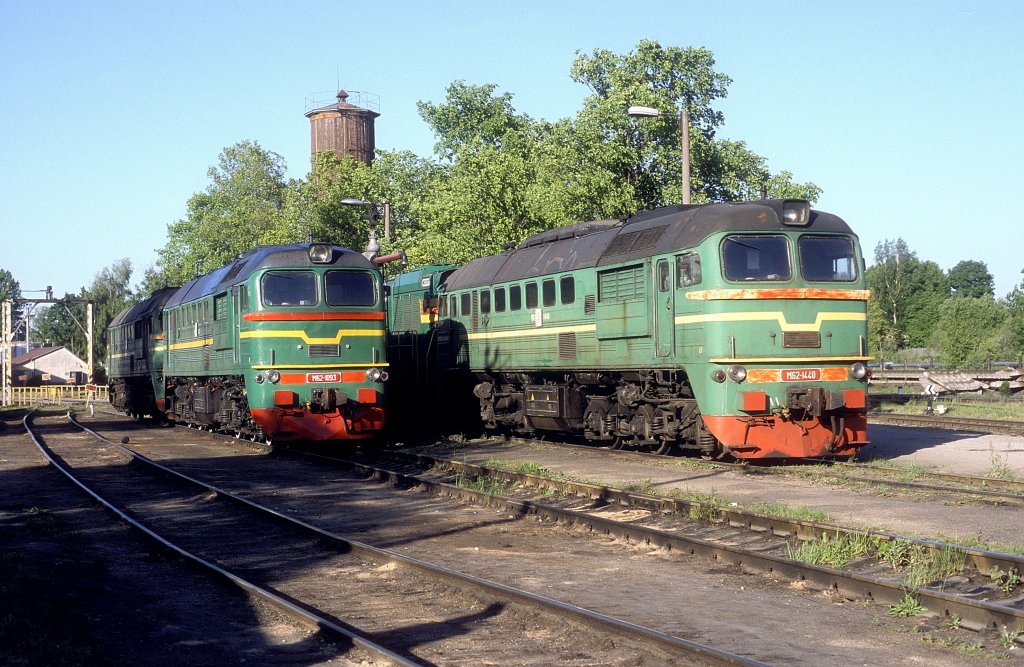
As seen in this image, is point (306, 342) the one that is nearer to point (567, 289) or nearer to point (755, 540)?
point (567, 289)

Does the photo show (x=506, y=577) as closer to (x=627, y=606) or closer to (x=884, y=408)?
(x=627, y=606)

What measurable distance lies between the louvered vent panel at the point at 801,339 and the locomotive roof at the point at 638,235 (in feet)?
5.20

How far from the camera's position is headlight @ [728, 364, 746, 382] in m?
15.7

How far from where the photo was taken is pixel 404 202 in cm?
6600

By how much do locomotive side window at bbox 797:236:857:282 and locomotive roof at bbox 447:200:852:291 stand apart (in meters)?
0.18

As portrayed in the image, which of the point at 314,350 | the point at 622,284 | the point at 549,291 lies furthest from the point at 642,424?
the point at 314,350

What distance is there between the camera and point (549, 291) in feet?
68.2

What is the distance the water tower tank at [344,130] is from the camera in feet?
255

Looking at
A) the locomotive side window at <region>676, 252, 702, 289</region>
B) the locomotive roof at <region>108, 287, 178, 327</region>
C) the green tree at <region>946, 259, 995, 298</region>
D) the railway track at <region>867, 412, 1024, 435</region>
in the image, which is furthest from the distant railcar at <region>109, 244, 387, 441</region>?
the green tree at <region>946, 259, 995, 298</region>

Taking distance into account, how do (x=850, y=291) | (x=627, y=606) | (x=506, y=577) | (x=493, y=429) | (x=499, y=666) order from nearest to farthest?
(x=499, y=666), (x=627, y=606), (x=506, y=577), (x=850, y=291), (x=493, y=429)

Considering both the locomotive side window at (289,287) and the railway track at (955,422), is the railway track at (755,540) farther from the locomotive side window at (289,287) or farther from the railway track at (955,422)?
the railway track at (955,422)

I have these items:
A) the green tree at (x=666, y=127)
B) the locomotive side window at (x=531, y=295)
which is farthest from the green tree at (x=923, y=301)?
the locomotive side window at (x=531, y=295)

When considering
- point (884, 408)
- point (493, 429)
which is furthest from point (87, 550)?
point (884, 408)

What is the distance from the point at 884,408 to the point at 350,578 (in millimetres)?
23222
